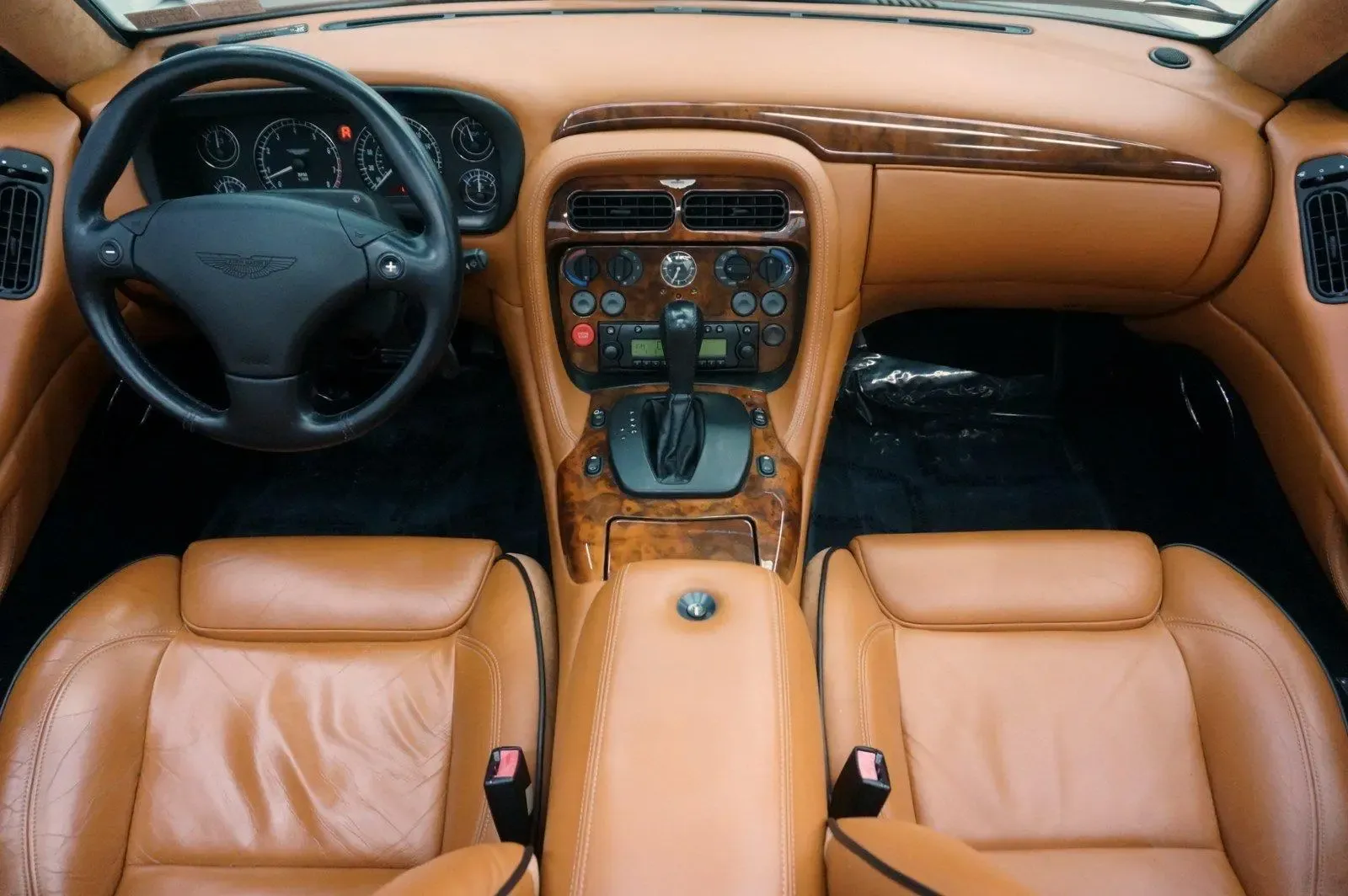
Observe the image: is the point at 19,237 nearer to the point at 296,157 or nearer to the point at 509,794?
the point at 296,157

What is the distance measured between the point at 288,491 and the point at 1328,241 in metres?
2.18

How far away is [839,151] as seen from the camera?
144 centimetres

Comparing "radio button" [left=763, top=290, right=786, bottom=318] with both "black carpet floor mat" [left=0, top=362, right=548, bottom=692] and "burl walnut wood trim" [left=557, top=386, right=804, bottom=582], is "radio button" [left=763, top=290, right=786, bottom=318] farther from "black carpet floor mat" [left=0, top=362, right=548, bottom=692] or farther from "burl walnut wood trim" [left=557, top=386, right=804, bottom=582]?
"black carpet floor mat" [left=0, top=362, right=548, bottom=692]

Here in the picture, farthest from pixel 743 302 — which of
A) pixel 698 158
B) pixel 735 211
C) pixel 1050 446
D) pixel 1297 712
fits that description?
pixel 1050 446

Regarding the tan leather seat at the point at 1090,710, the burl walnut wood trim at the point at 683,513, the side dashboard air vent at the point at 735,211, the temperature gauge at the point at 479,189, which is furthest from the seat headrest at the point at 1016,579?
the temperature gauge at the point at 479,189

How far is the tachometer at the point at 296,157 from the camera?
58.5 inches

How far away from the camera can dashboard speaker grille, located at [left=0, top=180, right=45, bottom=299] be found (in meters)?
1.36

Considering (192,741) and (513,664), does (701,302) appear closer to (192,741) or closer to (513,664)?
(513,664)

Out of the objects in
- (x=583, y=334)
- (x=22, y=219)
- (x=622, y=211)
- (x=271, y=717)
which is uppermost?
(x=622, y=211)

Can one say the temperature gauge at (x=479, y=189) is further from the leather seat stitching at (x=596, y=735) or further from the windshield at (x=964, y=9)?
the leather seat stitching at (x=596, y=735)

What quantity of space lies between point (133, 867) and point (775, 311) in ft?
3.99

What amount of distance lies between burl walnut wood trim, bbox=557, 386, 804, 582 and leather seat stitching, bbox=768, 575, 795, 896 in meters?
0.35

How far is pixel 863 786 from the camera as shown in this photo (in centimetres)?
90

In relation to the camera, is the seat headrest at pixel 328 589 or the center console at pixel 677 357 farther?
the center console at pixel 677 357
